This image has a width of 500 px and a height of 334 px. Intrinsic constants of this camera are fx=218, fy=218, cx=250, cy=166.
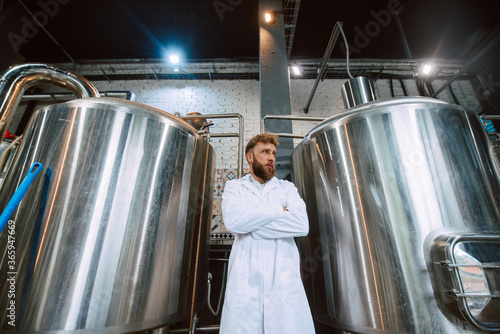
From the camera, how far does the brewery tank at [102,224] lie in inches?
39.9

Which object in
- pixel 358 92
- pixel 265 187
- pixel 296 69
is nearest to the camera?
pixel 265 187

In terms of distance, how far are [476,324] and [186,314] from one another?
58.2 inches

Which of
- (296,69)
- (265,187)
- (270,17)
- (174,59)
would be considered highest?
(174,59)

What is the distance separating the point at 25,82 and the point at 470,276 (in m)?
3.09

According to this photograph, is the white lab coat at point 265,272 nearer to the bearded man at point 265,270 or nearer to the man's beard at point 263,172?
the bearded man at point 265,270

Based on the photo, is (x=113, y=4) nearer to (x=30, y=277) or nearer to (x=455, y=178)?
(x=30, y=277)

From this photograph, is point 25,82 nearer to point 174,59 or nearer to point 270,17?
point 270,17

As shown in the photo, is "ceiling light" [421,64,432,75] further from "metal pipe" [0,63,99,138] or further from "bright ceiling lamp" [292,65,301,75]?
"metal pipe" [0,63,99,138]

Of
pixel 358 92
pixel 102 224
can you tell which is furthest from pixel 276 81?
pixel 102 224

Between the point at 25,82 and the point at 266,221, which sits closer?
the point at 266,221

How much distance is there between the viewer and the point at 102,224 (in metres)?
1.13

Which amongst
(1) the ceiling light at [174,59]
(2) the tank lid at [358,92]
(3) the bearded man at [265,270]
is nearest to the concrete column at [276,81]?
(2) the tank lid at [358,92]

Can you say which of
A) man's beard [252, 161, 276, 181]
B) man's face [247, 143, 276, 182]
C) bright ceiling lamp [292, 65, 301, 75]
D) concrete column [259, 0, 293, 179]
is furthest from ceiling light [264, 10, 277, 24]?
man's beard [252, 161, 276, 181]

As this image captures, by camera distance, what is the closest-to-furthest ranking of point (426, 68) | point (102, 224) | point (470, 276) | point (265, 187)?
1. point (470, 276)
2. point (102, 224)
3. point (265, 187)
4. point (426, 68)
